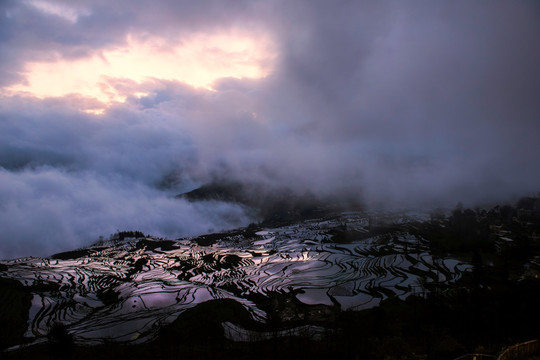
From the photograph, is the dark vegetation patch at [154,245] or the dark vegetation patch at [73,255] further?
the dark vegetation patch at [154,245]

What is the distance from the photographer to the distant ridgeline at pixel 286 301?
3488 cm

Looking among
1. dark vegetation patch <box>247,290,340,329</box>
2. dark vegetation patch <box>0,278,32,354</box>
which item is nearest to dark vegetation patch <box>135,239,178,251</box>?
dark vegetation patch <box>0,278,32,354</box>

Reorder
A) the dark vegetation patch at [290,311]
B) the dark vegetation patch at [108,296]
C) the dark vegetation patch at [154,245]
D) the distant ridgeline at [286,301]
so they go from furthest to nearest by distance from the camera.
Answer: the dark vegetation patch at [154,245] → the dark vegetation patch at [108,296] → the dark vegetation patch at [290,311] → the distant ridgeline at [286,301]

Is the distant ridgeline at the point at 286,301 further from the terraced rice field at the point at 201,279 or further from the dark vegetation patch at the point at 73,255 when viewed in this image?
the dark vegetation patch at the point at 73,255

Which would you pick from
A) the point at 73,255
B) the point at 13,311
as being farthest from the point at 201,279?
the point at 73,255

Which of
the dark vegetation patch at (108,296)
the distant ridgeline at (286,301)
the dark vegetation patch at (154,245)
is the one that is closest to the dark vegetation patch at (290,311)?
the distant ridgeline at (286,301)

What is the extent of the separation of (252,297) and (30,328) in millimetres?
35337

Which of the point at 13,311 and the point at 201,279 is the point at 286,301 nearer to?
the point at 201,279

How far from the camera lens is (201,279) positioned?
2869 inches

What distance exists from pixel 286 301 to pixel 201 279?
93.6 feet

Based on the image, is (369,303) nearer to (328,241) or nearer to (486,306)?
(486,306)

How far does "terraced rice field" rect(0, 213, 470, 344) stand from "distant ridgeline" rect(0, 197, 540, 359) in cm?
35

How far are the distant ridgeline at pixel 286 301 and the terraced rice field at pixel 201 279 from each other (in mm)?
352

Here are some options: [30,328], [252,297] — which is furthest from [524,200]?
[30,328]
